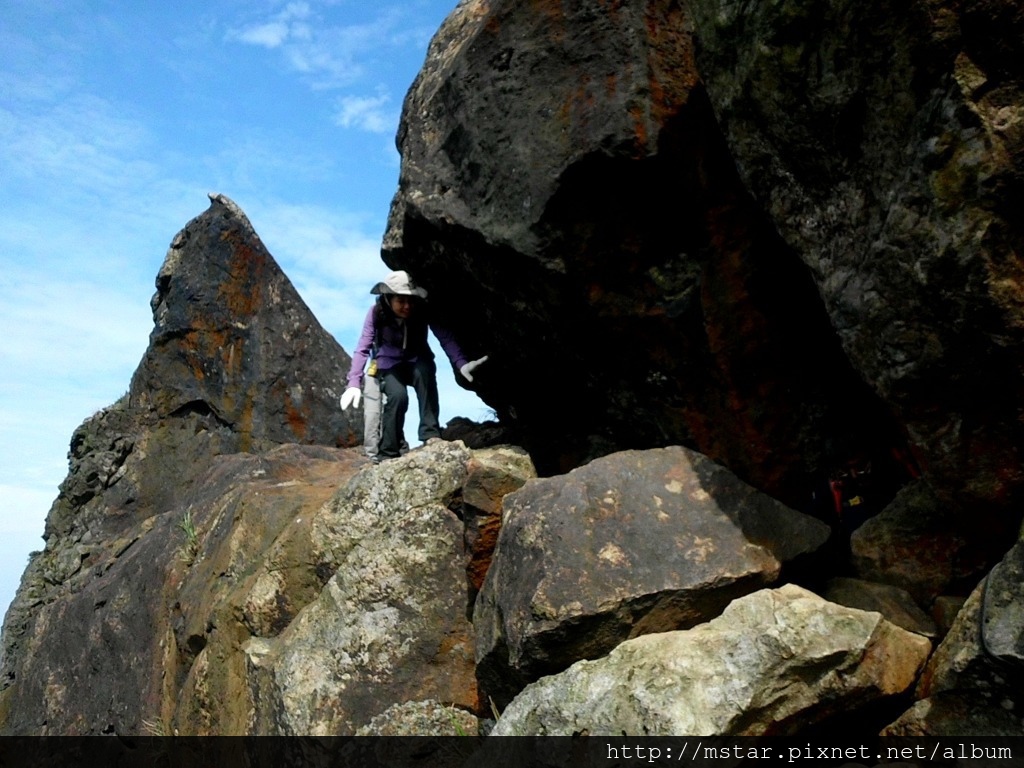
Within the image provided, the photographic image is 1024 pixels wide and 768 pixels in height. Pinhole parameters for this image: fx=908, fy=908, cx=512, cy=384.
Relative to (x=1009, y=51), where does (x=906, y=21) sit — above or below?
Answer: above

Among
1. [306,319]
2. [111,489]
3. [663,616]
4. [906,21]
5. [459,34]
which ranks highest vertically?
[306,319]

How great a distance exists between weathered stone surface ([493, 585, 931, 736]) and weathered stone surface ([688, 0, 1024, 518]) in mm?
999

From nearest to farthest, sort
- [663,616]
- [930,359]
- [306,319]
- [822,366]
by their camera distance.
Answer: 1. [930,359]
2. [663,616]
3. [822,366]
4. [306,319]

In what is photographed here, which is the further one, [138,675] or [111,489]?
[111,489]

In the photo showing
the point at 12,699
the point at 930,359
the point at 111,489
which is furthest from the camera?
the point at 111,489

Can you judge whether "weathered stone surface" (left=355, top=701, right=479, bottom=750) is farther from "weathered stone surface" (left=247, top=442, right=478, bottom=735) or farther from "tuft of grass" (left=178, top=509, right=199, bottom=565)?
"tuft of grass" (left=178, top=509, right=199, bottom=565)

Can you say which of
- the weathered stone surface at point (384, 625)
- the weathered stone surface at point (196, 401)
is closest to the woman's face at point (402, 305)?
the weathered stone surface at point (384, 625)

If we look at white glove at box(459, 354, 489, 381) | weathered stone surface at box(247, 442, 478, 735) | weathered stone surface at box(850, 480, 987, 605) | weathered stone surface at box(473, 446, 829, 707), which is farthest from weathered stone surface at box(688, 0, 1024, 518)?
white glove at box(459, 354, 489, 381)

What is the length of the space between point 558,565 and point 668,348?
1927mm

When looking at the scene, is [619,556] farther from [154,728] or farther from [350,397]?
[154,728]

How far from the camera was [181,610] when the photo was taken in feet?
27.5

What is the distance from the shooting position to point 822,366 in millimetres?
6180

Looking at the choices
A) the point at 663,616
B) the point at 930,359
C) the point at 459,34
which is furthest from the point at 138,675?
the point at 930,359

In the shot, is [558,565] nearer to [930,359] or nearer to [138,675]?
[930,359]
